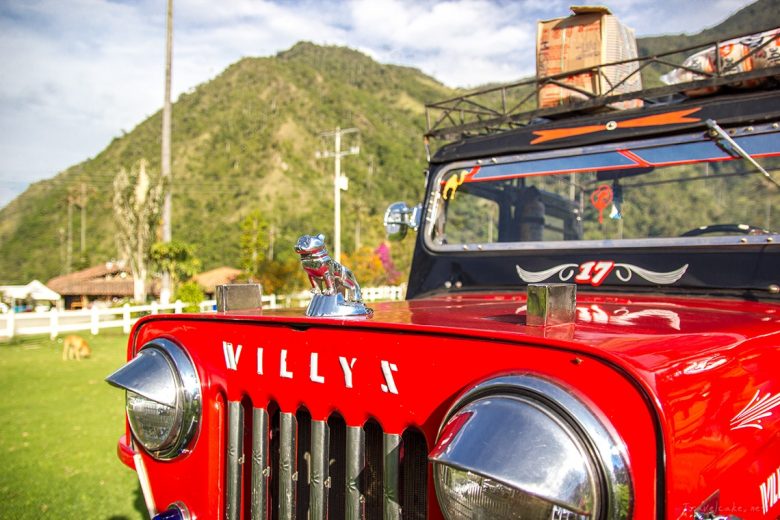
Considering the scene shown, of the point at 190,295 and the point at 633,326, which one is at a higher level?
the point at 633,326

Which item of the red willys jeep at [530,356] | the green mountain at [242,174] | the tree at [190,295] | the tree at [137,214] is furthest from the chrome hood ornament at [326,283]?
the green mountain at [242,174]

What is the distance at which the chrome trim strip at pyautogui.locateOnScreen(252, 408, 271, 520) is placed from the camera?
192cm

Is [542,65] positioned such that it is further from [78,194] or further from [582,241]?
[78,194]

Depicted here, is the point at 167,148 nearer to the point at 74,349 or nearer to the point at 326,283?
the point at 74,349

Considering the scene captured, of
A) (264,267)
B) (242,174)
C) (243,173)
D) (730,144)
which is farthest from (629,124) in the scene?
(243,173)

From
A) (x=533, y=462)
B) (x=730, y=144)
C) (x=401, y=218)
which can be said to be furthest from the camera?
(x=401, y=218)

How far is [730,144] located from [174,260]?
1993 centimetres

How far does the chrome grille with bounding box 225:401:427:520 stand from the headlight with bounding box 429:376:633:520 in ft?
1.09

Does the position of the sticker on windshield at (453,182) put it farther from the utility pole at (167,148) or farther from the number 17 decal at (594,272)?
the utility pole at (167,148)

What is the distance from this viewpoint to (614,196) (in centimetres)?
306

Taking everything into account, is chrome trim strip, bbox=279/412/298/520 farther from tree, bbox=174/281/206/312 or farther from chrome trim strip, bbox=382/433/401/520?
tree, bbox=174/281/206/312

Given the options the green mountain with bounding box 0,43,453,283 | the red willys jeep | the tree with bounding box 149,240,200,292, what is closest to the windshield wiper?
the red willys jeep

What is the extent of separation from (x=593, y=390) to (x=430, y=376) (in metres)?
0.40

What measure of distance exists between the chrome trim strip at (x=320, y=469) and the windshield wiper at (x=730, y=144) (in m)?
2.03
